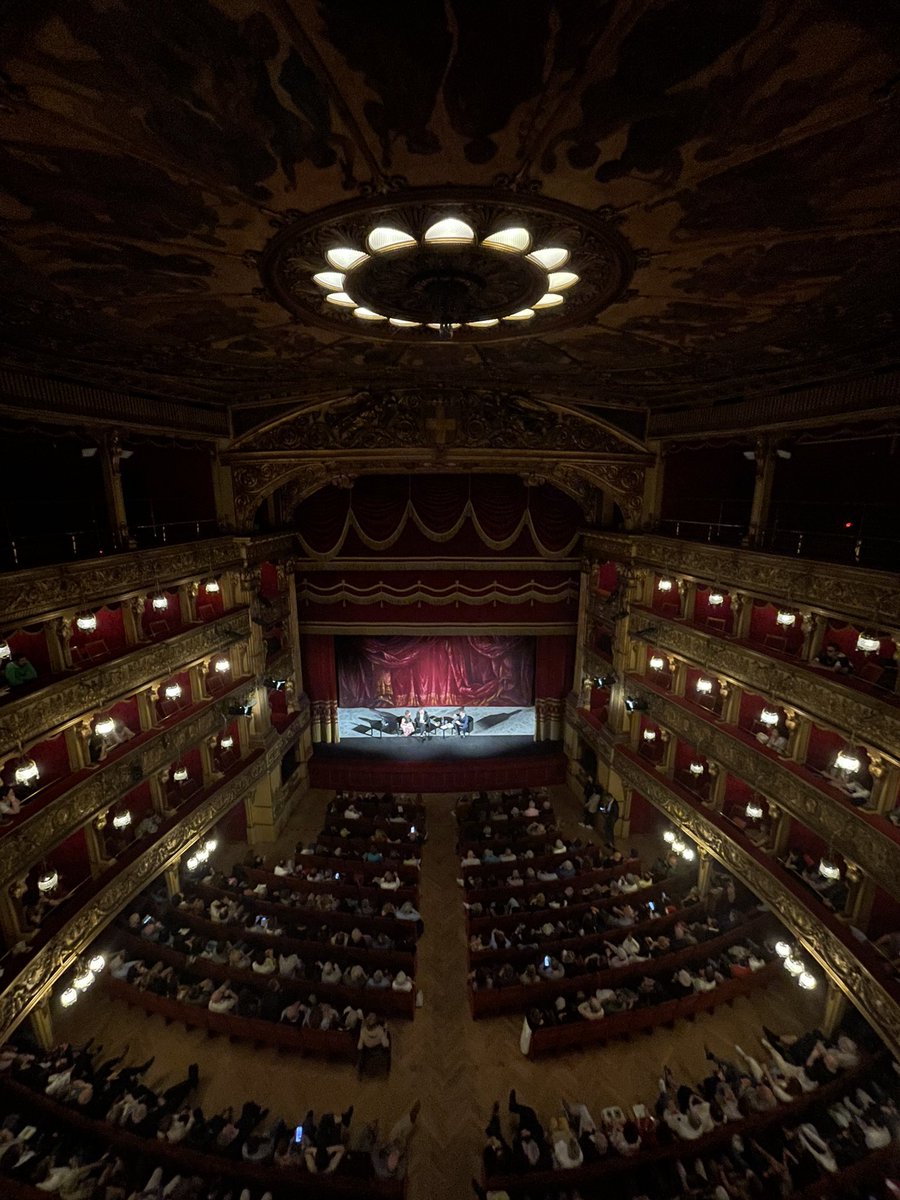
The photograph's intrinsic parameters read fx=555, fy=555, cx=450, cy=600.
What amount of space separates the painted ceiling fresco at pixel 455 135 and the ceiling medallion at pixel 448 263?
15 cm

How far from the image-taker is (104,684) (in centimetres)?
897

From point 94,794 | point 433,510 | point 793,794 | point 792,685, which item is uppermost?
point 433,510

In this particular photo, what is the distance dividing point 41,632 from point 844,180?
10.4m

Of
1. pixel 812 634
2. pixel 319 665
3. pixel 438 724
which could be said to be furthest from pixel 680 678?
pixel 319 665

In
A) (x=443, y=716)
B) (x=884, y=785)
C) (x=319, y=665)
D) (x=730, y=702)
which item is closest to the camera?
(x=884, y=785)

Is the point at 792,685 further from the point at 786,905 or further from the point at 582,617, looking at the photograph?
the point at 582,617

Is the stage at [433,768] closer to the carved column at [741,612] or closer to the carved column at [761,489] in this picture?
the carved column at [741,612]

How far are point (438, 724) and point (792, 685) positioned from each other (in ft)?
35.2

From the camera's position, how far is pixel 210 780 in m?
12.0

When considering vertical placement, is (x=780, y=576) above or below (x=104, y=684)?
above

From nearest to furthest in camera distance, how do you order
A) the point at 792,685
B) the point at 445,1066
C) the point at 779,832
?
the point at 445,1066, the point at 792,685, the point at 779,832

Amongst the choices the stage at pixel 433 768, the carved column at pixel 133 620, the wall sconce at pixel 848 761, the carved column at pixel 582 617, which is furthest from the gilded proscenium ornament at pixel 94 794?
the wall sconce at pixel 848 761

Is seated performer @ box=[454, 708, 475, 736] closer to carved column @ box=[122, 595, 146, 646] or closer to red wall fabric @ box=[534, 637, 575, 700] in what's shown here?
red wall fabric @ box=[534, 637, 575, 700]

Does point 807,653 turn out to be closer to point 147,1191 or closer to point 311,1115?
point 311,1115
